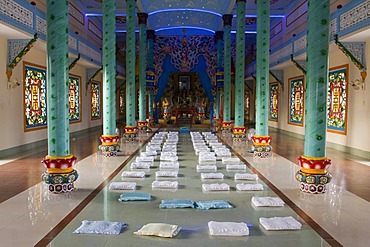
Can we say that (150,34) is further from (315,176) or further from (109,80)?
(315,176)

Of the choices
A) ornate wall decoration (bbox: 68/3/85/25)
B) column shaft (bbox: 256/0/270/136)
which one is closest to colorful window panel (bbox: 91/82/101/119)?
ornate wall decoration (bbox: 68/3/85/25)

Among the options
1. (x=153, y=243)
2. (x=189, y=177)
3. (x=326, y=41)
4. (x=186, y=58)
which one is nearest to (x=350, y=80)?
(x=326, y=41)

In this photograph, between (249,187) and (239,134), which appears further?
(239,134)

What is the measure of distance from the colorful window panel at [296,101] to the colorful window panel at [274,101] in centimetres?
243

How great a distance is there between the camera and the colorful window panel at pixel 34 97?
11586 millimetres

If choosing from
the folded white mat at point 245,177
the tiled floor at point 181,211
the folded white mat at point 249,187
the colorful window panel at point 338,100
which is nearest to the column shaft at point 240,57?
the colorful window panel at point 338,100

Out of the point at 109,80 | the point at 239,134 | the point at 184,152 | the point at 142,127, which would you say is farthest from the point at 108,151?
the point at 142,127

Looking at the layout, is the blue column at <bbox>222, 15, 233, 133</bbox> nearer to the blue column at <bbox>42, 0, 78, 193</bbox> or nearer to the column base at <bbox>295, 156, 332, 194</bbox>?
the column base at <bbox>295, 156, 332, 194</bbox>

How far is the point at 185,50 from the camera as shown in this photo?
76.1ft

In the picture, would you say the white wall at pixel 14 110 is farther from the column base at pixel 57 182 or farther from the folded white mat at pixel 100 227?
the folded white mat at pixel 100 227

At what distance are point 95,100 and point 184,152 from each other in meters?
11.0

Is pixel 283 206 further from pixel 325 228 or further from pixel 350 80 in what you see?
pixel 350 80

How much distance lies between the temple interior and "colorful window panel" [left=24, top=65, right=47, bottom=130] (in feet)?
0.11

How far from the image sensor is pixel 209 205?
503 cm
